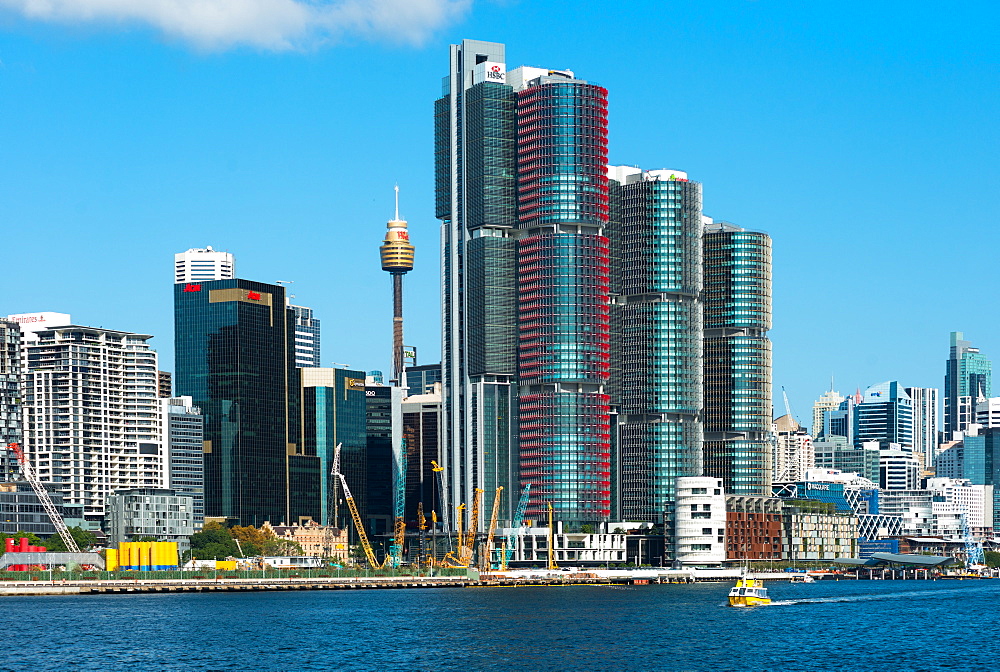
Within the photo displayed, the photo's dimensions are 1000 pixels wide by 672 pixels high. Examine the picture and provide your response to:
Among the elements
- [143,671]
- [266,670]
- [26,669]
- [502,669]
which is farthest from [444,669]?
[26,669]

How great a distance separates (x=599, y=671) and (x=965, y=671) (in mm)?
40508

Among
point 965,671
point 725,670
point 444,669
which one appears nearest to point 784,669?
point 725,670

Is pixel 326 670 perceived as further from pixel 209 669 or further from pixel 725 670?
pixel 725 670

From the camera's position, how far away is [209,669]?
199625 millimetres

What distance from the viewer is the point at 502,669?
19650cm

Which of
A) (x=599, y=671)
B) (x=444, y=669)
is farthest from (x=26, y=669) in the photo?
(x=599, y=671)

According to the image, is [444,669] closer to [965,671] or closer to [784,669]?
[784,669]

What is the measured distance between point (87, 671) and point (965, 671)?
313 feet

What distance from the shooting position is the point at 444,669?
7790 inches

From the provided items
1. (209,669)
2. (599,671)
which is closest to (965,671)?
(599,671)

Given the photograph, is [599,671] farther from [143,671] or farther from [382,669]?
[143,671]

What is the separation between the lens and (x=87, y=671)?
198375mm

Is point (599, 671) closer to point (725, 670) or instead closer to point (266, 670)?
point (725, 670)

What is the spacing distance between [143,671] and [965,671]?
89256 millimetres
